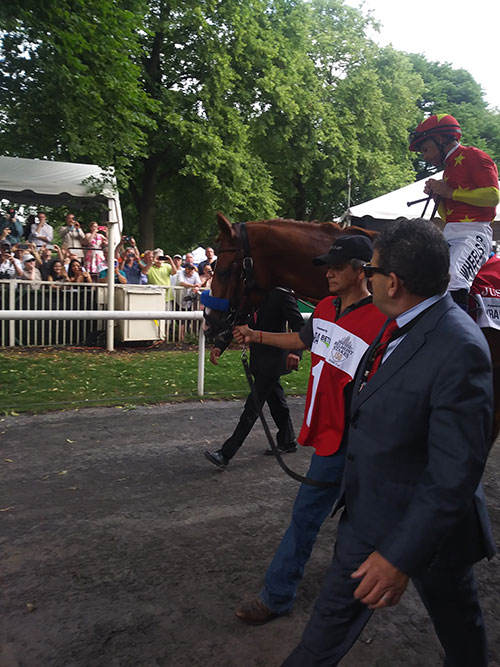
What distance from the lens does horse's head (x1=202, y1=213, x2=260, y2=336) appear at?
402 centimetres

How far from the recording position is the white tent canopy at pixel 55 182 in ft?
35.4

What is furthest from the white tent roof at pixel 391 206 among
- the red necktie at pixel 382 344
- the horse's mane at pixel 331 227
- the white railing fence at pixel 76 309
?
the red necktie at pixel 382 344

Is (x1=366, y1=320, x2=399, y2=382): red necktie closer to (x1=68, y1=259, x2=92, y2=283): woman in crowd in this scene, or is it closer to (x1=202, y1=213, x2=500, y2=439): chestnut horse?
(x1=202, y1=213, x2=500, y2=439): chestnut horse

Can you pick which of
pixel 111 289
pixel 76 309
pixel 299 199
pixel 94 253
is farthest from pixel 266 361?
pixel 299 199

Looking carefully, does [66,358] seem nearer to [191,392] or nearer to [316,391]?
[191,392]

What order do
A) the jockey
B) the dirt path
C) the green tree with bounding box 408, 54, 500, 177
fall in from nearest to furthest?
the dirt path, the jockey, the green tree with bounding box 408, 54, 500, 177

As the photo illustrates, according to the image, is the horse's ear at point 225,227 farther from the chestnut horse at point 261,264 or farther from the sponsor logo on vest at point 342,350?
the sponsor logo on vest at point 342,350

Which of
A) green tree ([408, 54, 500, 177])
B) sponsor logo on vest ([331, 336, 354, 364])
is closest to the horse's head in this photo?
sponsor logo on vest ([331, 336, 354, 364])

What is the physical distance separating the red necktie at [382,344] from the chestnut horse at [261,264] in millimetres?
1952

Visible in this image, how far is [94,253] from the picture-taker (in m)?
12.7

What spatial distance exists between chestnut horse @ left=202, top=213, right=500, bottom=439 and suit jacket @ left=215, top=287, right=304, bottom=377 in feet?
1.77

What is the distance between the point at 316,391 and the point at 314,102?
23.8 metres

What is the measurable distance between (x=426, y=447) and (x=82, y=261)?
12121 millimetres

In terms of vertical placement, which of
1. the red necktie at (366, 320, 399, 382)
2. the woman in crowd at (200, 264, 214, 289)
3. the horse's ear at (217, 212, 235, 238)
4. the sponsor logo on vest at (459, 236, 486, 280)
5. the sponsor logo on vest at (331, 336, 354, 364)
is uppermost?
the horse's ear at (217, 212, 235, 238)
